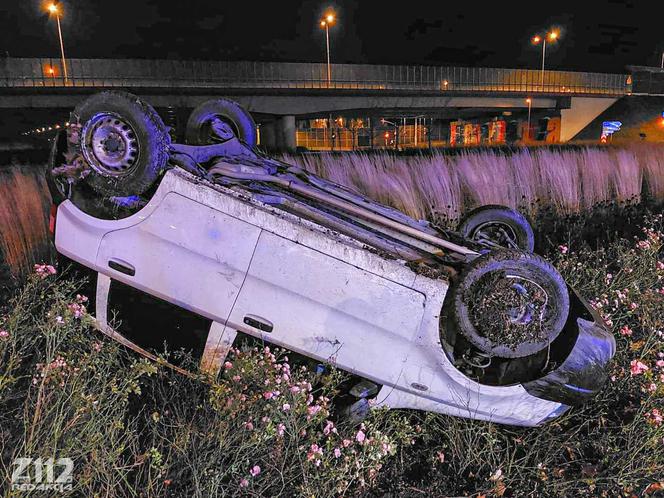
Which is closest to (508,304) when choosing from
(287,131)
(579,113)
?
(287,131)

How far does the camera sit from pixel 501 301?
9.19ft

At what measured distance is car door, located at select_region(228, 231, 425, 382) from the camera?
2.68 meters

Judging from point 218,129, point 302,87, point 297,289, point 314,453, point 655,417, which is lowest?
point 655,417

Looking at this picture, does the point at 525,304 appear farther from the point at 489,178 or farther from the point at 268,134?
the point at 268,134

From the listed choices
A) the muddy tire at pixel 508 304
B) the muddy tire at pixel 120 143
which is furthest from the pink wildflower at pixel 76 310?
the muddy tire at pixel 508 304

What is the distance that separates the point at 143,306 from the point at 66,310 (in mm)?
414

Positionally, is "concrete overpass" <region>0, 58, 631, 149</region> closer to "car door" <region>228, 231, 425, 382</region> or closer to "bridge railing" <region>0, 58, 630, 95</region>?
"bridge railing" <region>0, 58, 630, 95</region>

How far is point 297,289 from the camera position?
106 inches

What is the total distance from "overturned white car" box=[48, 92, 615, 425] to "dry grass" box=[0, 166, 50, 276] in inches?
83.9

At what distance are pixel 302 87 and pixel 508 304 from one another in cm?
3599

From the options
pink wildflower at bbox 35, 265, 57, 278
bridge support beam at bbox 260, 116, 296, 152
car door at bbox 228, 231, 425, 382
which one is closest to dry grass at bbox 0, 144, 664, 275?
pink wildflower at bbox 35, 265, 57, 278

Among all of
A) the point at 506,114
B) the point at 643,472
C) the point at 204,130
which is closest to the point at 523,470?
the point at 643,472

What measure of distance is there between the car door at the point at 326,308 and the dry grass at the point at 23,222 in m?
3.02

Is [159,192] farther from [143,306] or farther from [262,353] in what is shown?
[262,353]
